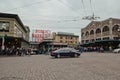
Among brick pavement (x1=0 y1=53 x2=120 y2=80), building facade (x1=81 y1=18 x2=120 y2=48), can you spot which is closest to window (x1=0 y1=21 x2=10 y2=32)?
brick pavement (x1=0 y1=53 x2=120 y2=80)

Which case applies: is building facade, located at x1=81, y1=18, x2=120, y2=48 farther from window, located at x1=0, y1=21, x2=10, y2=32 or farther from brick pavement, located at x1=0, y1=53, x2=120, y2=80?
brick pavement, located at x1=0, y1=53, x2=120, y2=80

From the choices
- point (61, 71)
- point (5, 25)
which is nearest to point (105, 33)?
point (5, 25)

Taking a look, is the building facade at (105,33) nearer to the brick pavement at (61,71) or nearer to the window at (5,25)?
the window at (5,25)

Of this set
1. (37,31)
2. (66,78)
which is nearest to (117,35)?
(37,31)

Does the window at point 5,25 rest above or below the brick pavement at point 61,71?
above

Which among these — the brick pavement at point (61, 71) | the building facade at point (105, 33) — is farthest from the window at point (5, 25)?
the building facade at point (105, 33)

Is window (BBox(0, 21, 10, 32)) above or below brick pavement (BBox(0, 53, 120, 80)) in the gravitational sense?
above

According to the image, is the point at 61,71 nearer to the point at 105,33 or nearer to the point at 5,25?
the point at 5,25

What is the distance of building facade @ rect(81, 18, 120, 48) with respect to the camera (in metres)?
62.7

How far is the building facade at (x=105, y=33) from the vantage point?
62.7m

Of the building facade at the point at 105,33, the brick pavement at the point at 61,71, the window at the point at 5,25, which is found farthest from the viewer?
the building facade at the point at 105,33

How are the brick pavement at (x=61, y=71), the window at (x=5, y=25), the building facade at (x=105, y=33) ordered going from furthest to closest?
the building facade at (x=105, y=33)
the window at (x=5, y=25)
the brick pavement at (x=61, y=71)

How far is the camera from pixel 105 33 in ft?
237

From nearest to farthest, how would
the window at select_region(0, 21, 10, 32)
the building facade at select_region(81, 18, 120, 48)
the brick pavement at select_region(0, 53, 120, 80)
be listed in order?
the brick pavement at select_region(0, 53, 120, 80), the window at select_region(0, 21, 10, 32), the building facade at select_region(81, 18, 120, 48)
